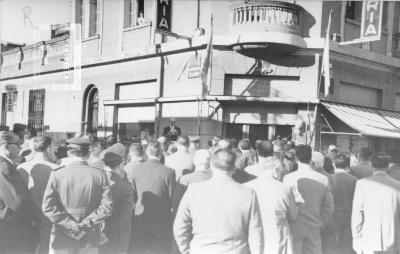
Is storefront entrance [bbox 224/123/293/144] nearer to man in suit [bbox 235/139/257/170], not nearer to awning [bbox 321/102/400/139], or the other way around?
awning [bbox 321/102/400/139]

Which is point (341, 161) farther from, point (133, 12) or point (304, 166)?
point (133, 12)

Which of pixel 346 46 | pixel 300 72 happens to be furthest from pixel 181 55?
pixel 346 46

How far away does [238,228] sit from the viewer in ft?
11.5

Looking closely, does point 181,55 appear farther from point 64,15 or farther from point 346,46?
point 64,15

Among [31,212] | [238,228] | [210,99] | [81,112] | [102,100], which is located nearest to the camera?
Answer: [238,228]

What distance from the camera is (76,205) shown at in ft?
13.5

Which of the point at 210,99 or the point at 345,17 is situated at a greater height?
the point at 345,17

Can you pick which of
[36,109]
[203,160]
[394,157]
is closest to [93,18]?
[36,109]

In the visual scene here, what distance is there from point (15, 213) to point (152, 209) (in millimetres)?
1473

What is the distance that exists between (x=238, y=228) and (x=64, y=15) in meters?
15.4

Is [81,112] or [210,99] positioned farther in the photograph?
[81,112]

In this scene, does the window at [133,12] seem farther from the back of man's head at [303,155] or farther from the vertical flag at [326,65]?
→ the back of man's head at [303,155]

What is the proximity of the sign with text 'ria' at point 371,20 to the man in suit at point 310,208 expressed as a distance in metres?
8.38

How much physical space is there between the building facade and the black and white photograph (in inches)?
1.9
